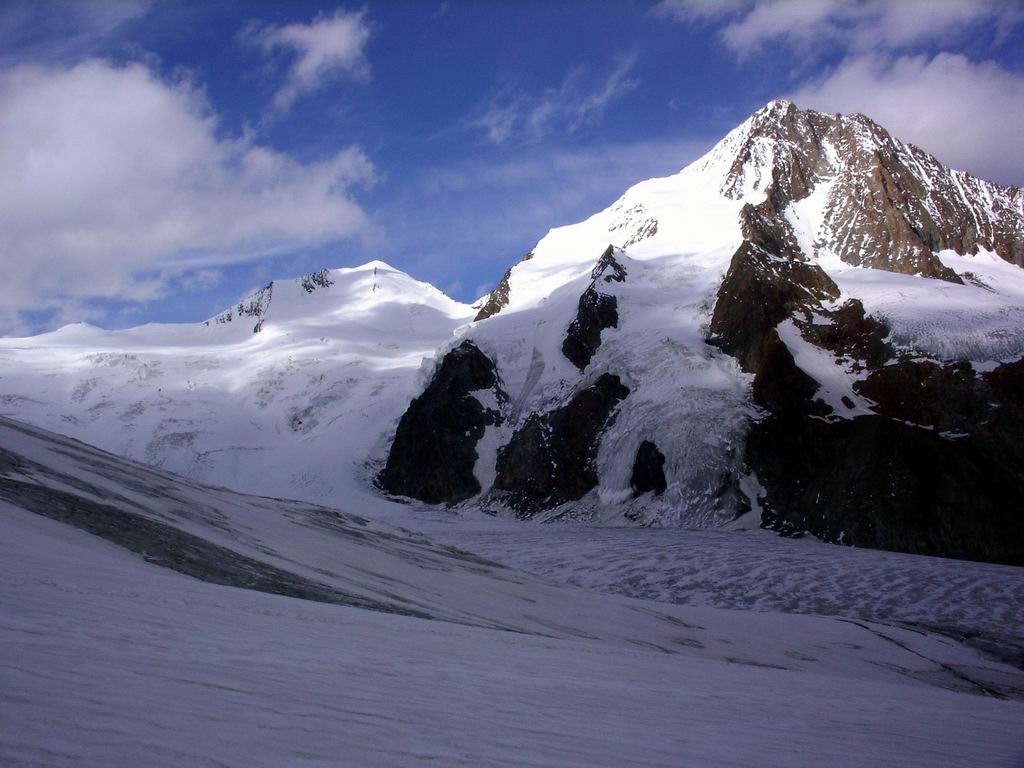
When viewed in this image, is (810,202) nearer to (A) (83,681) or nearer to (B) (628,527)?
Answer: (B) (628,527)

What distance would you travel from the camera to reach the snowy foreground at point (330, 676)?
3.56 metres

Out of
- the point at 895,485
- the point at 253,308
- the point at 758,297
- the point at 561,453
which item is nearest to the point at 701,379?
the point at 758,297

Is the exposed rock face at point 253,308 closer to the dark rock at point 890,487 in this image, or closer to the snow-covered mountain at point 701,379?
the snow-covered mountain at point 701,379

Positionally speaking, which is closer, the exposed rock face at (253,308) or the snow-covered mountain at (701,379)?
the snow-covered mountain at (701,379)

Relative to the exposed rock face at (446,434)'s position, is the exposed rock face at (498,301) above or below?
above

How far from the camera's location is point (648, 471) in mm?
57000

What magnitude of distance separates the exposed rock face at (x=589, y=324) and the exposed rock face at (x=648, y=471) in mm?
14773

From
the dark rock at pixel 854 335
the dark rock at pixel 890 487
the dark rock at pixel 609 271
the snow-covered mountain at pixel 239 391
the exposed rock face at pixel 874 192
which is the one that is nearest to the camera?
the dark rock at pixel 890 487

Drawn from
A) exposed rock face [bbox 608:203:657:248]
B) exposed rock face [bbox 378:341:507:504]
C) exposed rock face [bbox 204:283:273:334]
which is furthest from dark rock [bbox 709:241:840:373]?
exposed rock face [bbox 204:283:273:334]

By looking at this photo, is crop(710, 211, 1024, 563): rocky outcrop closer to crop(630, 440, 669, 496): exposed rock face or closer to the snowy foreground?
crop(630, 440, 669, 496): exposed rock face

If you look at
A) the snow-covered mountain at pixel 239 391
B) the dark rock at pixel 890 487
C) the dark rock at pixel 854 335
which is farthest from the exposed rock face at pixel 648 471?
the snow-covered mountain at pixel 239 391

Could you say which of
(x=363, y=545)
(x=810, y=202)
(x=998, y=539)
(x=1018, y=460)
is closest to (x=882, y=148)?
(x=810, y=202)

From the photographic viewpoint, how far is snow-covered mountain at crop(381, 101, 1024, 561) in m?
50.0

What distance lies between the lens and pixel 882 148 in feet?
290
